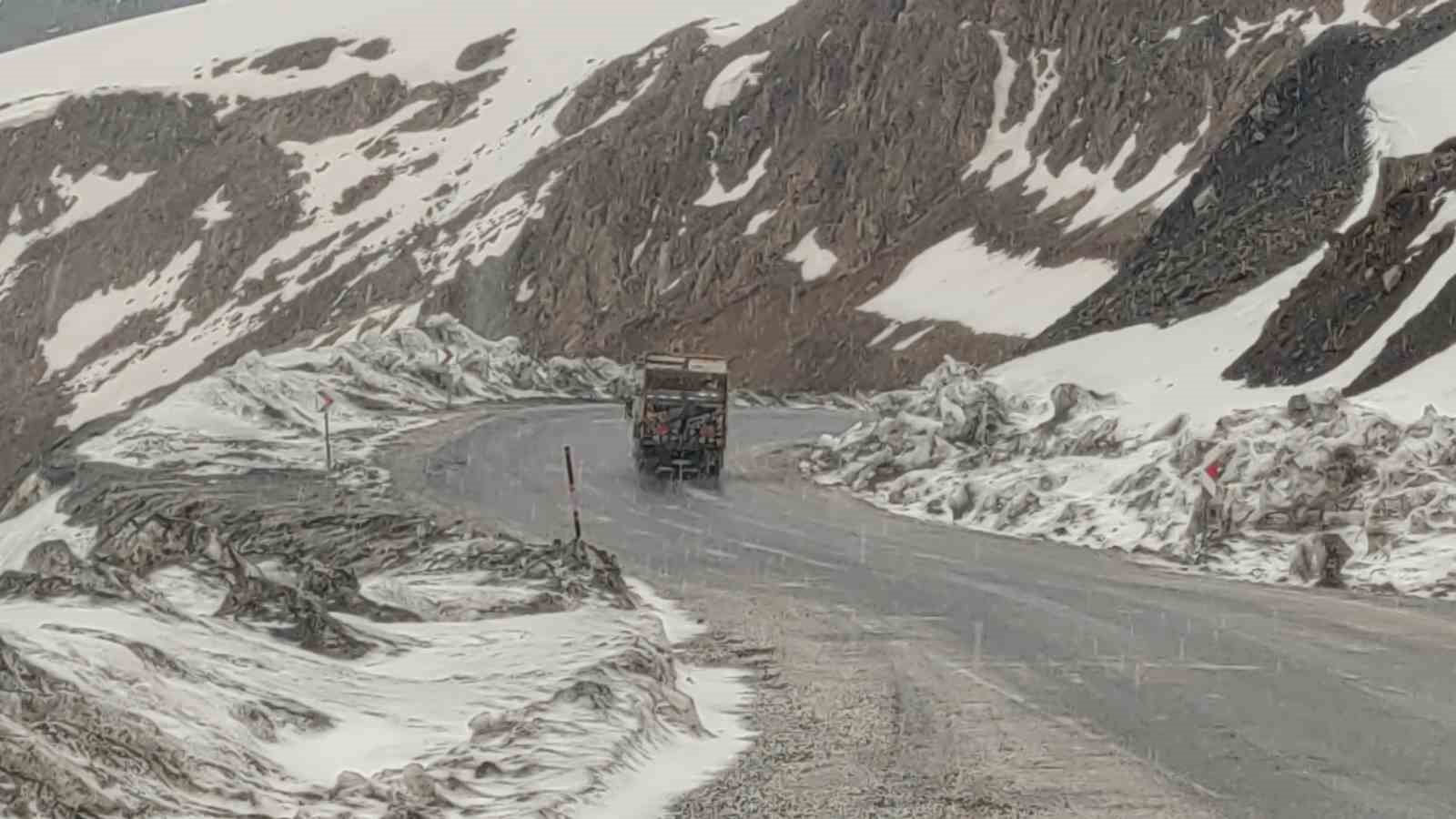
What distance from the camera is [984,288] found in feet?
214

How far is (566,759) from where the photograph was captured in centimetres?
852

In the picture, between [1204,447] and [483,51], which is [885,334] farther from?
[483,51]

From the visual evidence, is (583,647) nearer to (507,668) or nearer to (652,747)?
(507,668)

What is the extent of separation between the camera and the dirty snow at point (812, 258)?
250 feet

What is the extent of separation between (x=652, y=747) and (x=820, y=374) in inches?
2239

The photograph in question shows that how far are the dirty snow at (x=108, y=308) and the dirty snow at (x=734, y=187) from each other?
131 feet

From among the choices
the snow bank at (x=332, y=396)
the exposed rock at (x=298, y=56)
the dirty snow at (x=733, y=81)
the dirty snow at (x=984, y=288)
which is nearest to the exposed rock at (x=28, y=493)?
the snow bank at (x=332, y=396)

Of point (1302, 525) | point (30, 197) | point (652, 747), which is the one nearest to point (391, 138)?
point (30, 197)

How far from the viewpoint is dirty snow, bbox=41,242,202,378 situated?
353 ft

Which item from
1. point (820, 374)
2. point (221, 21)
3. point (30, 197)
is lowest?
point (820, 374)

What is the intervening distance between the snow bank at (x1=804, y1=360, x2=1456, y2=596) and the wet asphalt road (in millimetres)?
1117

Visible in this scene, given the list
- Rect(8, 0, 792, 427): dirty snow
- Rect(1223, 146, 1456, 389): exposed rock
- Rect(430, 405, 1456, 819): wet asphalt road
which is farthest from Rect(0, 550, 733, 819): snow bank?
Rect(8, 0, 792, 427): dirty snow

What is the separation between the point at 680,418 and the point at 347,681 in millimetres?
22537

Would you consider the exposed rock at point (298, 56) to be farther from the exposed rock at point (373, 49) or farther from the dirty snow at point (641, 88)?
the dirty snow at point (641, 88)
